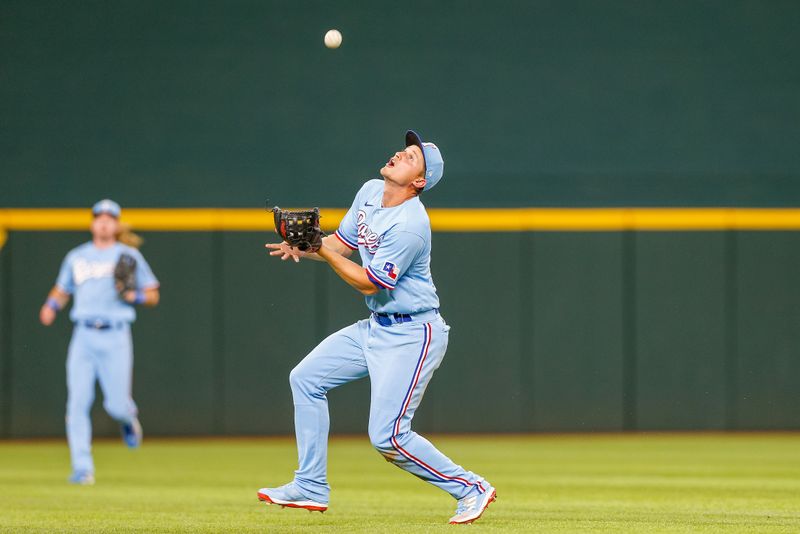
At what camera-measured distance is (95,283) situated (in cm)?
922

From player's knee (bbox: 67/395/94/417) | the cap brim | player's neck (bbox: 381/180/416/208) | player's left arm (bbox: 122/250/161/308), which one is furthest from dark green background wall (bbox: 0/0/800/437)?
player's neck (bbox: 381/180/416/208)

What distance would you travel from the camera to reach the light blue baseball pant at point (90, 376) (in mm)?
8719

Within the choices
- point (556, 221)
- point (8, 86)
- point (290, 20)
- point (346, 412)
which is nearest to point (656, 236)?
point (556, 221)

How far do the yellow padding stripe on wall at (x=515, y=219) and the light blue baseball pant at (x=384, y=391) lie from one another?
6160 mm

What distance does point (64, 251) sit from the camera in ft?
39.2

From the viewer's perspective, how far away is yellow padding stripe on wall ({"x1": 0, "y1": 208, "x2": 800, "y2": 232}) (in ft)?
39.3

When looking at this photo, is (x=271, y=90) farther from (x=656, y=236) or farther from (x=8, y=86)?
(x=656, y=236)

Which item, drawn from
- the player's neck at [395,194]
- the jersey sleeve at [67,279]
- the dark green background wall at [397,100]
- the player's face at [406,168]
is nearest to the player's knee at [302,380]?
the player's neck at [395,194]

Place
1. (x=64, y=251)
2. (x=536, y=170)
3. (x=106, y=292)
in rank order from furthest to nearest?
1. (x=536, y=170)
2. (x=64, y=251)
3. (x=106, y=292)

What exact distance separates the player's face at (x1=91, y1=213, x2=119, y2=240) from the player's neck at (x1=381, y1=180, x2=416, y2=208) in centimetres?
397

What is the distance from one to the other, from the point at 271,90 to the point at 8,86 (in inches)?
107

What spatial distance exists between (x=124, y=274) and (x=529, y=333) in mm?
4494

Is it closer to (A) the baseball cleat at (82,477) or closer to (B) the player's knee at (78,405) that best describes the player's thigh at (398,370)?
(A) the baseball cleat at (82,477)

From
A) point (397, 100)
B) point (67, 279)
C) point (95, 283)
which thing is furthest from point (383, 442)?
point (397, 100)
